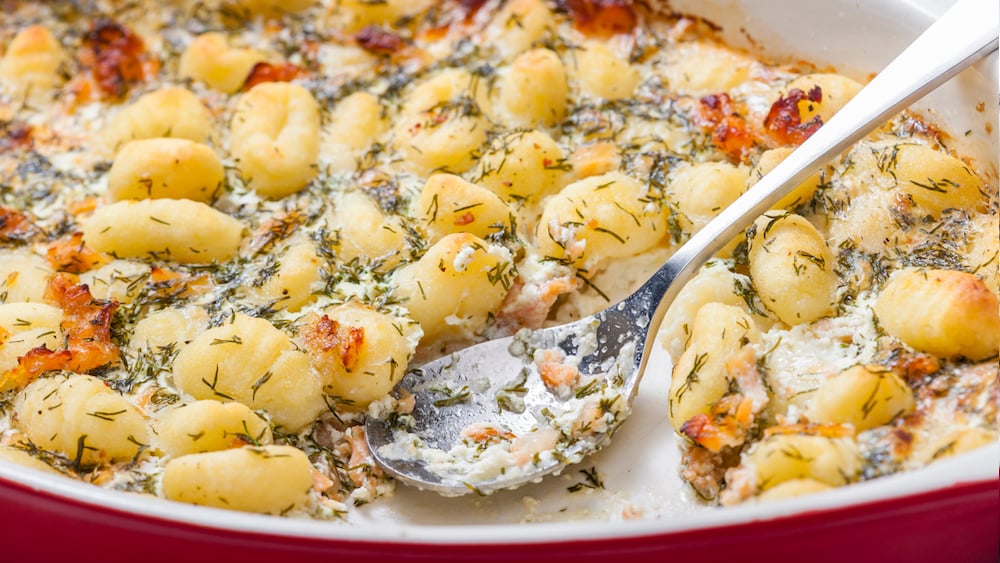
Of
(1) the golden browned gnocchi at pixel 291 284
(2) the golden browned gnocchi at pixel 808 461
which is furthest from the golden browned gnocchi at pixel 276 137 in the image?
(2) the golden browned gnocchi at pixel 808 461

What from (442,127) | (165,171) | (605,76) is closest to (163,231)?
(165,171)

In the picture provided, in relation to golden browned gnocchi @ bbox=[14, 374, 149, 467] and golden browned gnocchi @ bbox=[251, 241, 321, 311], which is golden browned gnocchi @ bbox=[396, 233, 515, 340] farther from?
golden browned gnocchi @ bbox=[14, 374, 149, 467]

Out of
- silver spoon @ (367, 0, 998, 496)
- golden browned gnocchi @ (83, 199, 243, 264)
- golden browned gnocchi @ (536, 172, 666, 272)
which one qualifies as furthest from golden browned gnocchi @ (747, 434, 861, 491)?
golden browned gnocchi @ (83, 199, 243, 264)

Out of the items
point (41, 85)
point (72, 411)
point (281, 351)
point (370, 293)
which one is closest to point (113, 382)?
point (72, 411)

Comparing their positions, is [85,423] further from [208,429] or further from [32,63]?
[32,63]

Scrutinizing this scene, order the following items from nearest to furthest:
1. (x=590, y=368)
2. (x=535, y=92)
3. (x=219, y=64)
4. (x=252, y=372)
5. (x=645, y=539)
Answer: (x=645, y=539)
(x=252, y=372)
(x=590, y=368)
(x=535, y=92)
(x=219, y=64)

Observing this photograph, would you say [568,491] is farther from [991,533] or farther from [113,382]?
[113,382]

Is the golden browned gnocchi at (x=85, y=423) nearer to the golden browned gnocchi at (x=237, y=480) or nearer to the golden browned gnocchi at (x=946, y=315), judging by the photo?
the golden browned gnocchi at (x=237, y=480)

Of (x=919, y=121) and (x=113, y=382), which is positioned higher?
(x=919, y=121)
